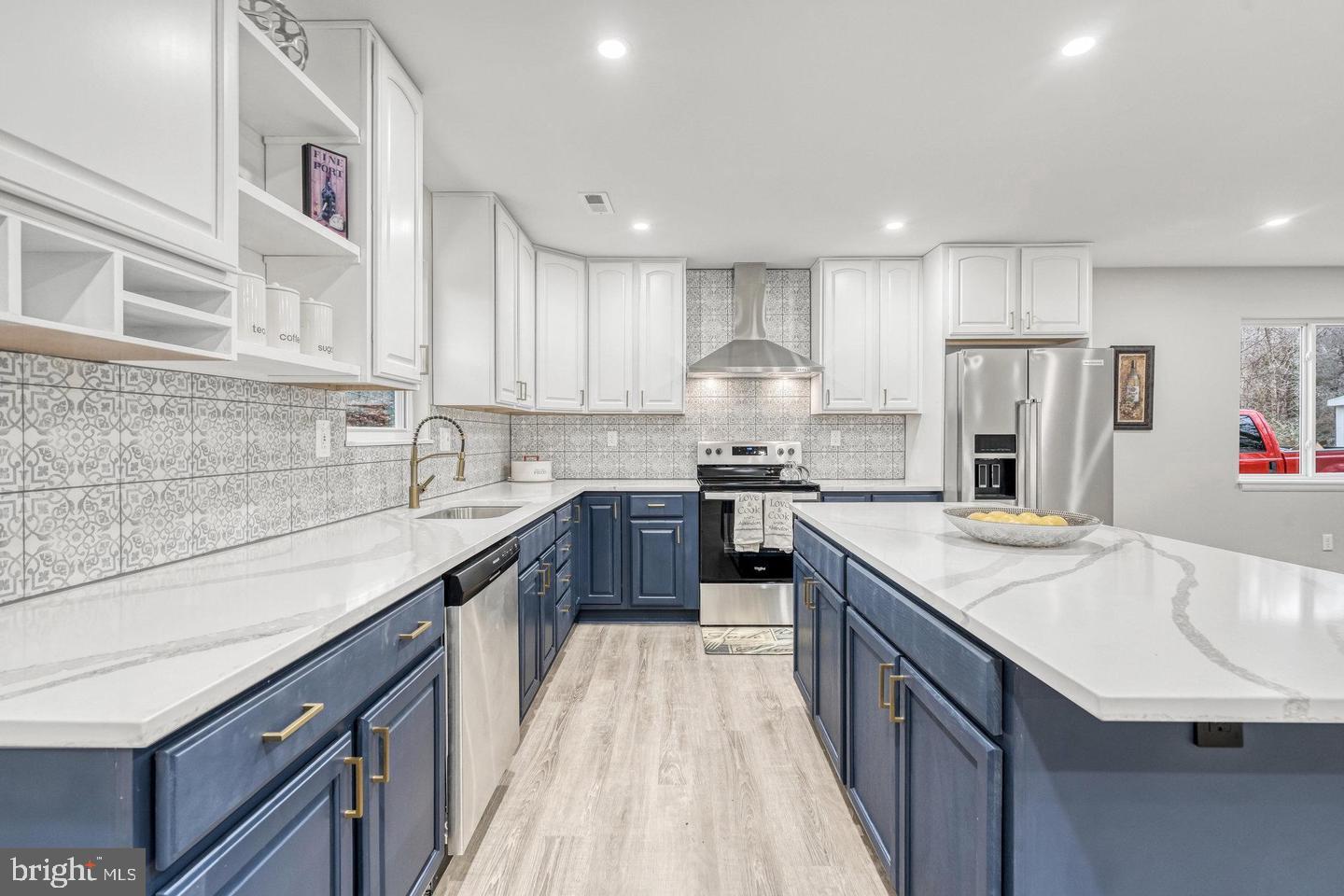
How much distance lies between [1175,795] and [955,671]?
1.05ft

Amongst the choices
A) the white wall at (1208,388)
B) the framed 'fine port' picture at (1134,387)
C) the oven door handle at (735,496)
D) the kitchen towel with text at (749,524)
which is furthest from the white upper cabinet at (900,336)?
the framed 'fine port' picture at (1134,387)

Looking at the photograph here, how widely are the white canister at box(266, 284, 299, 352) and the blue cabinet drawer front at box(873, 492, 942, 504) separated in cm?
325

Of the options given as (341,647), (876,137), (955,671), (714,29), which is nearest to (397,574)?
(341,647)

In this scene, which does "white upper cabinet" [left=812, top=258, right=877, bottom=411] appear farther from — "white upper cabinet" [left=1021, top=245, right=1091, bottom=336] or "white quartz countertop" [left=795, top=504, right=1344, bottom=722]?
"white quartz countertop" [left=795, top=504, right=1344, bottom=722]

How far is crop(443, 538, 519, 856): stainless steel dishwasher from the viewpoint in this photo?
5.23 feet

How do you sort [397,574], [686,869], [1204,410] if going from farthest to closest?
[1204,410], [686,869], [397,574]

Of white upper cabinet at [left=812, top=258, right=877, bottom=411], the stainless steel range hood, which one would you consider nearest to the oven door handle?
white upper cabinet at [left=812, top=258, right=877, bottom=411]

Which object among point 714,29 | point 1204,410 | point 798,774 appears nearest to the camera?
point 714,29

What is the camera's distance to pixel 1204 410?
4.50 m

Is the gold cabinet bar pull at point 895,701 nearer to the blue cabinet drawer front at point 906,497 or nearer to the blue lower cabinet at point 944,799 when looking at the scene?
the blue lower cabinet at point 944,799

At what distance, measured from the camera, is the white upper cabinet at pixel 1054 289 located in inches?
152

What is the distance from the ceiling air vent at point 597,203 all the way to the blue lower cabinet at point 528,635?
1.83 meters

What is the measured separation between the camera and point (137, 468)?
1324 mm

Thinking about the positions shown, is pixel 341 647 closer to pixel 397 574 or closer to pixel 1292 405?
pixel 397 574
